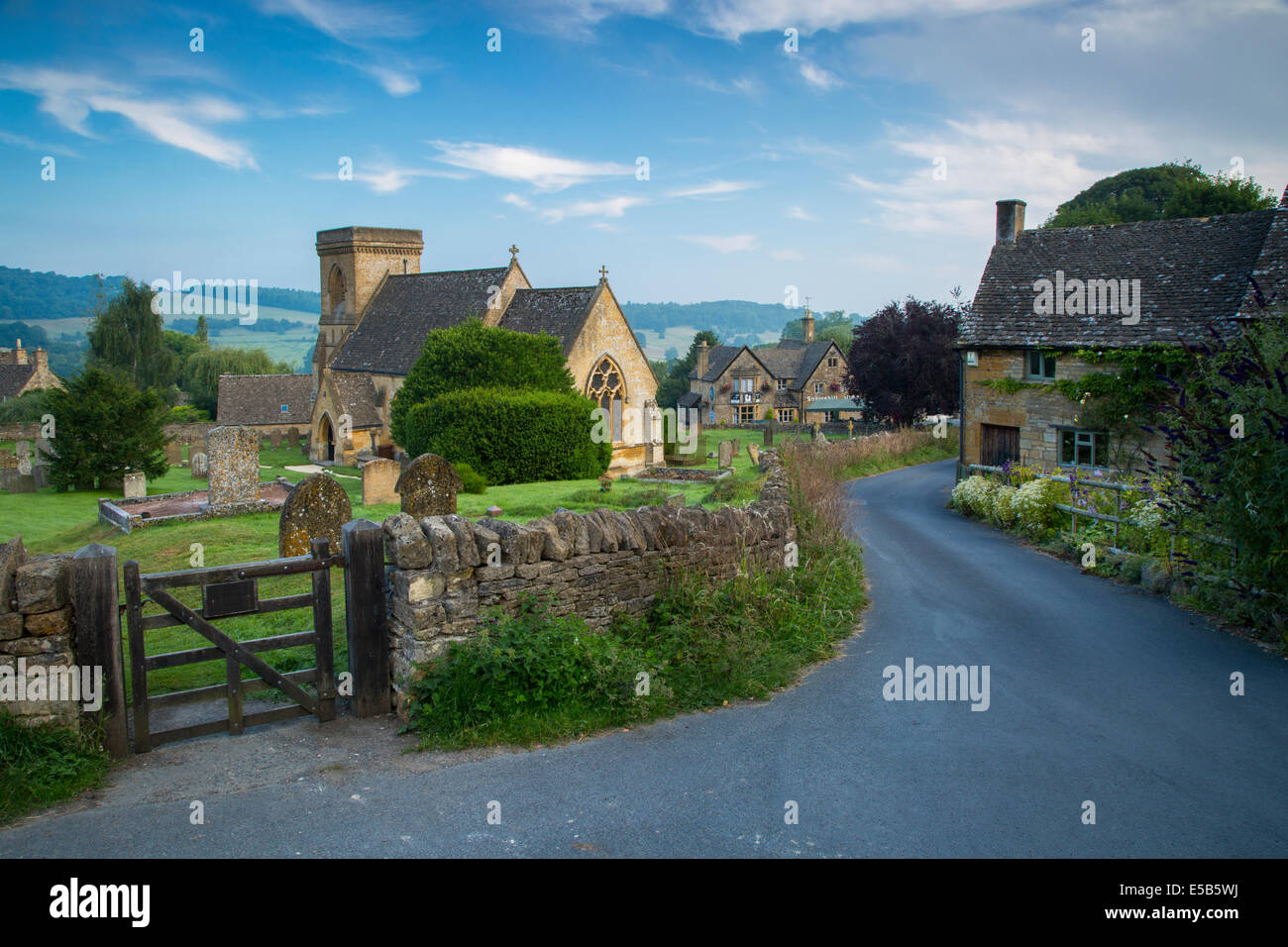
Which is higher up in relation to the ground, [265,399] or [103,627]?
[265,399]

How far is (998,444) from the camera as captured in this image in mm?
27594

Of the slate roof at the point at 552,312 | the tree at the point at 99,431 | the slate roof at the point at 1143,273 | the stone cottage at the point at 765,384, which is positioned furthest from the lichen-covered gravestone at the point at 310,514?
the stone cottage at the point at 765,384

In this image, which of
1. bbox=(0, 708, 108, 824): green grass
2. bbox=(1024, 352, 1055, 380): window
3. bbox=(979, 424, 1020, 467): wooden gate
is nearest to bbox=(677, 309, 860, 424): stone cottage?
bbox=(979, 424, 1020, 467): wooden gate

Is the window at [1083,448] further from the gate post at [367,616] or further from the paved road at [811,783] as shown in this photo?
the gate post at [367,616]

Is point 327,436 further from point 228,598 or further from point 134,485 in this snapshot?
point 228,598

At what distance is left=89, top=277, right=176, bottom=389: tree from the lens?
70.5 meters

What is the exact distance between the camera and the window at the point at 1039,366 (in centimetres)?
2583

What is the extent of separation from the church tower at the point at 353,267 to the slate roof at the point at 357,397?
6556 millimetres

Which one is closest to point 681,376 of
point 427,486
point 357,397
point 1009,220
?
point 357,397

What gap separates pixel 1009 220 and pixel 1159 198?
41779 mm

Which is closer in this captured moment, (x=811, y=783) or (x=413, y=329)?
(x=811, y=783)

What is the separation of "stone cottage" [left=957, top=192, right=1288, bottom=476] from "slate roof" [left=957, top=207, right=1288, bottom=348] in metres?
0.03
